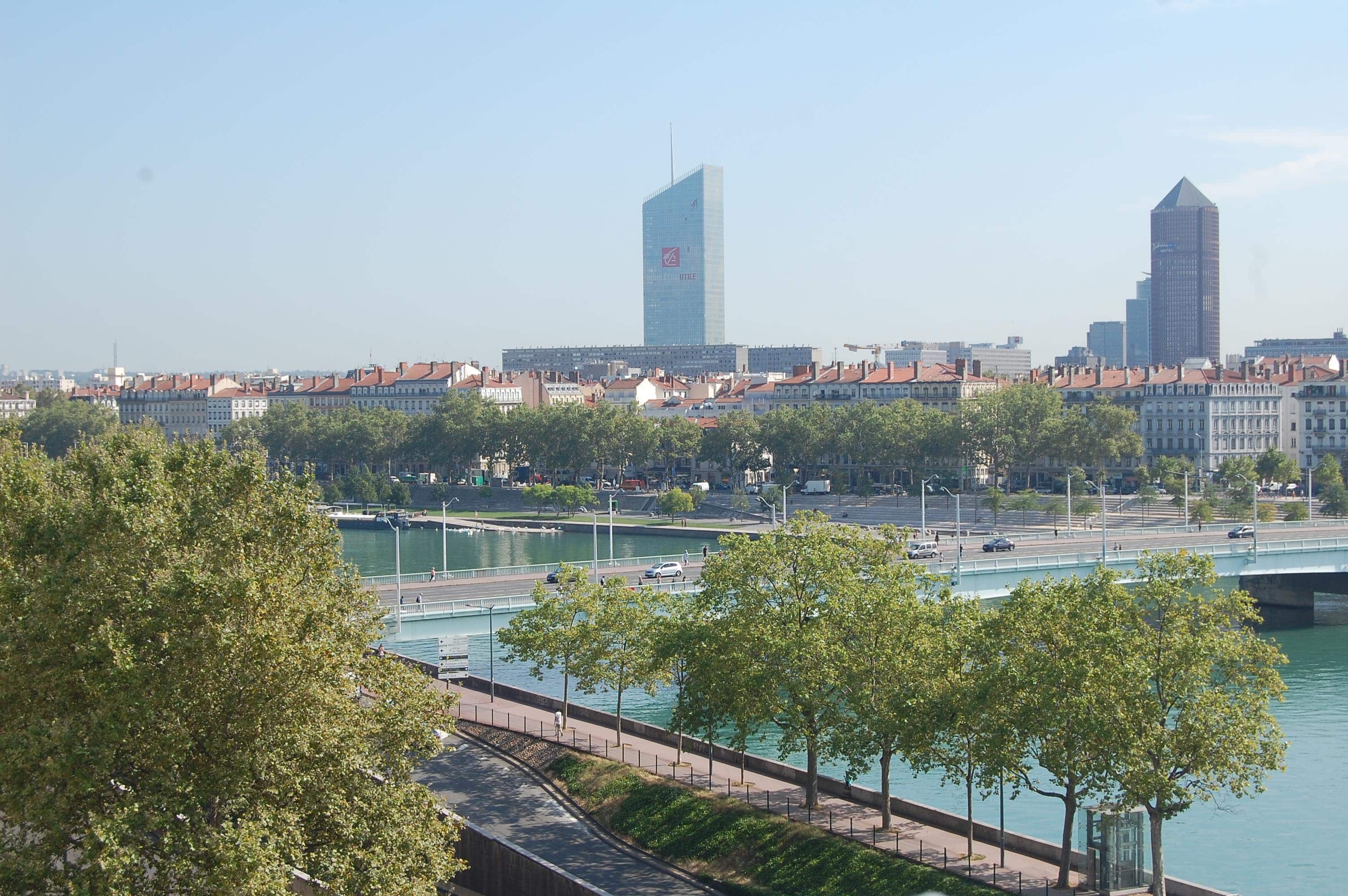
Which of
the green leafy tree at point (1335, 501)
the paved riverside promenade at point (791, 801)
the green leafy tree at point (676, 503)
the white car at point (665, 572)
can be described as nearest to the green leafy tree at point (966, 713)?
the paved riverside promenade at point (791, 801)

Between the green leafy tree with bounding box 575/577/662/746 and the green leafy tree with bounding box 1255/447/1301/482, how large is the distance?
7691cm

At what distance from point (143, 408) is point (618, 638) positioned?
509 ft

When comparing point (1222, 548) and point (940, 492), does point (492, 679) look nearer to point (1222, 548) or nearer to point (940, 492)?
point (1222, 548)

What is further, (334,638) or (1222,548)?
(1222,548)

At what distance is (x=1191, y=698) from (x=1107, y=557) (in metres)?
38.8

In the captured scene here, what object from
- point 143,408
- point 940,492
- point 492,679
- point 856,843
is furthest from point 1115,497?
point 143,408

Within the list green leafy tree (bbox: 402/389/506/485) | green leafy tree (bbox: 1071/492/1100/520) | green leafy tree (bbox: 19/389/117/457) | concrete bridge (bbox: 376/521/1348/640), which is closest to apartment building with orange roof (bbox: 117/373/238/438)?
green leafy tree (bbox: 19/389/117/457)

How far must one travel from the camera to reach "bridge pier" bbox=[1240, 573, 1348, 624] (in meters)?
68.8

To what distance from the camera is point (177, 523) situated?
24.4m

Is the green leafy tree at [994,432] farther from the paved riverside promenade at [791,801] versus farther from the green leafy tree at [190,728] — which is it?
the green leafy tree at [190,728]

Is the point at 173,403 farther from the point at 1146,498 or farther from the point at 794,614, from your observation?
the point at 794,614

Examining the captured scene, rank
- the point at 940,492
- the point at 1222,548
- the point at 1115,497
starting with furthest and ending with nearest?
the point at 940,492
the point at 1115,497
the point at 1222,548

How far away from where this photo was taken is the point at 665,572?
64.8 metres

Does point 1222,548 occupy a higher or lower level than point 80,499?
lower
